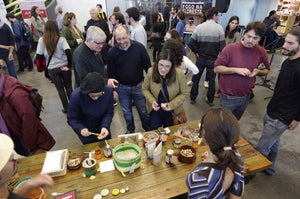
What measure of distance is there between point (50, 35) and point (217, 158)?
3237 mm

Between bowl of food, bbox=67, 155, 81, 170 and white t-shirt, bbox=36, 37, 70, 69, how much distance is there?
86.5 inches

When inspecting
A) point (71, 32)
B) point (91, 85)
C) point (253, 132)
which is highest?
point (71, 32)

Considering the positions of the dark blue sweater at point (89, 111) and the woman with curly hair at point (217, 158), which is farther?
the dark blue sweater at point (89, 111)

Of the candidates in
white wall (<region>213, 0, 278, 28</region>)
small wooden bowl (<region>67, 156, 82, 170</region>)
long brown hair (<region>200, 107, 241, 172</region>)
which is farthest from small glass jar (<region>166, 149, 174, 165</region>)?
white wall (<region>213, 0, 278, 28</region>)

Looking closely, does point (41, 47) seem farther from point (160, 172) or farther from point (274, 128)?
point (274, 128)

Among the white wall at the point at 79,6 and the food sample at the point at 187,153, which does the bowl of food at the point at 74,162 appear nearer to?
the food sample at the point at 187,153

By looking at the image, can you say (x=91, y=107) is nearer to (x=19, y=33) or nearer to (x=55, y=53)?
(x=55, y=53)

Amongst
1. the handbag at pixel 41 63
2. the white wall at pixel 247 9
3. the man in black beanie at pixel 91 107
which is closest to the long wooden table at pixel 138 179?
the man in black beanie at pixel 91 107

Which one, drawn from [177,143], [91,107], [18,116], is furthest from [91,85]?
[177,143]

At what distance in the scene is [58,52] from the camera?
3.34 metres

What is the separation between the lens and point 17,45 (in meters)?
5.67

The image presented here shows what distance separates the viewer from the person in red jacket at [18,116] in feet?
5.73

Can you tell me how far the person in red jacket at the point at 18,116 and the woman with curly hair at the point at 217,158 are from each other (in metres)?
1.60

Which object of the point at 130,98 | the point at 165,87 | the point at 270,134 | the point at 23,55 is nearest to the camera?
the point at 270,134
